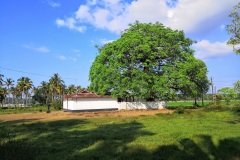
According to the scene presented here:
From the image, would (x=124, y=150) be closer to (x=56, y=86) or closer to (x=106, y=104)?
(x=106, y=104)

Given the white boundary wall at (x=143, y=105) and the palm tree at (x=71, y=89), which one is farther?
the palm tree at (x=71, y=89)

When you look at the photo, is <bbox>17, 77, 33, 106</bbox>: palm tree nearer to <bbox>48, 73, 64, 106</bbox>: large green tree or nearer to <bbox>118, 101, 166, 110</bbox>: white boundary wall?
<bbox>48, 73, 64, 106</bbox>: large green tree

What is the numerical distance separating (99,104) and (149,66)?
11.7 m

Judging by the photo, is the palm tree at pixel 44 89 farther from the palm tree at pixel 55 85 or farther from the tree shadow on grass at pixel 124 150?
the tree shadow on grass at pixel 124 150

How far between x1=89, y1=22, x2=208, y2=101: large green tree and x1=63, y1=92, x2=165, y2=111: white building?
180 centimetres

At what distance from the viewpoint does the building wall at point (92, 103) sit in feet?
212

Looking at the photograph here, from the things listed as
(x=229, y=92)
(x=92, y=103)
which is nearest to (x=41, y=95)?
(x=92, y=103)

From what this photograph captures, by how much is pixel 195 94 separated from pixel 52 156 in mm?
49276

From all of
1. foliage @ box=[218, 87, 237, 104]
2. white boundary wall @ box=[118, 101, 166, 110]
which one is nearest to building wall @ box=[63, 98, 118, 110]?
white boundary wall @ box=[118, 101, 166, 110]

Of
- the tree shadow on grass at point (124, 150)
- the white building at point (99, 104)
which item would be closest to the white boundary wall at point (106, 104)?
the white building at point (99, 104)

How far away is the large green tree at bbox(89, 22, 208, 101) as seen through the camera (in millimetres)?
59188

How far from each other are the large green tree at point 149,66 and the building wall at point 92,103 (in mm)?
2953

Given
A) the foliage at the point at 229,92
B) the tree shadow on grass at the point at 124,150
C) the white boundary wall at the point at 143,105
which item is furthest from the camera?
the white boundary wall at the point at 143,105

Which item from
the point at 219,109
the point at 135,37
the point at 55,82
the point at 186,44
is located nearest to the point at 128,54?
the point at 135,37
